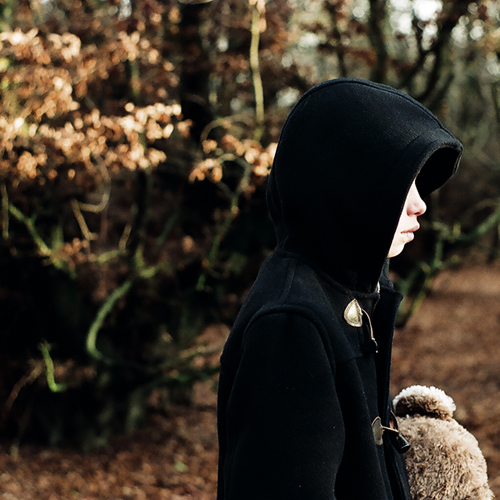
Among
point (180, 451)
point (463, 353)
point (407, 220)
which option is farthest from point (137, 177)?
point (463, 353)

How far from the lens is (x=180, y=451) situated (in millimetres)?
7367

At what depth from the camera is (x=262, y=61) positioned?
6609 mm

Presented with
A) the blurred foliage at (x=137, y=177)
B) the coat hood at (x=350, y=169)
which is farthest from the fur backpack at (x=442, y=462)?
the blurred foliage at (x=137, y=177)

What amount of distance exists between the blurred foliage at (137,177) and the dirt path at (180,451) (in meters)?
0.40

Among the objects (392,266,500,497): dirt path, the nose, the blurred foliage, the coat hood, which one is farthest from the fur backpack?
(392,266,500,497): dirt path

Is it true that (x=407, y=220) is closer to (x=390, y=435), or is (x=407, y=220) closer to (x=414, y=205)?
(x=414, y=205)

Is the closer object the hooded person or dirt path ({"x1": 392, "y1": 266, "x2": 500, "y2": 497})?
the hooded person

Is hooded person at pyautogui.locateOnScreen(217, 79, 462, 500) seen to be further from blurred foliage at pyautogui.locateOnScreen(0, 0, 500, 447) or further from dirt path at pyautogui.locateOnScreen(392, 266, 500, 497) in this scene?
dirt path at pyautogui.locateOnScreen(392, 266, 500, 497)

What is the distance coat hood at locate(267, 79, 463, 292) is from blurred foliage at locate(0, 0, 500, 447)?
3591mm

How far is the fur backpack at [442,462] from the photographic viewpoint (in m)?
1.67

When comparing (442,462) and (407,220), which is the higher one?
(407,220)

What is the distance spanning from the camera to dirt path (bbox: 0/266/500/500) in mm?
6379

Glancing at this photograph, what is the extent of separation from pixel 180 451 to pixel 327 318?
6487 millimetres

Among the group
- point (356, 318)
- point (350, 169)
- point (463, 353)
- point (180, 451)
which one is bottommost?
point (463, 353)
